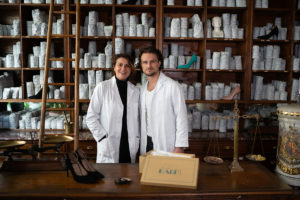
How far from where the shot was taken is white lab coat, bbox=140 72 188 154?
2.13 m

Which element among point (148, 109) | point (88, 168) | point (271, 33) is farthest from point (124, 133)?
point (271, 33)

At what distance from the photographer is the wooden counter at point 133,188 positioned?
126 cm

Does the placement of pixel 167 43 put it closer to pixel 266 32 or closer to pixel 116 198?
pixel 266 32

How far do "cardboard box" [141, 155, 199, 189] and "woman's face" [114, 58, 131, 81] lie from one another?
3.43 feet

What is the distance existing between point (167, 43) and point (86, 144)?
5.77 feet

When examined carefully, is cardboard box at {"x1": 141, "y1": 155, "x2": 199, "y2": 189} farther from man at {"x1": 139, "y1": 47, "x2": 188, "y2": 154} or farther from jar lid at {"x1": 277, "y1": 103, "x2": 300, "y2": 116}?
jar lid at {"x1": 277, "y1": 103, "x2": 300, "y2": 116}

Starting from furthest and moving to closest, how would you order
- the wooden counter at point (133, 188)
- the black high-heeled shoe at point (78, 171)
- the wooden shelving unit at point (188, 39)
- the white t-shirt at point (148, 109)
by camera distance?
the wooden shelving unit at point (188, 39) → the white t-shirt at point (148, 109) → the black high-heeled shoe at point (78, 171) → the wooden counter at point (133, 188)

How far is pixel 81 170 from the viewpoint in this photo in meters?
1.43

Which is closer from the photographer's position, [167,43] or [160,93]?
[160,93]

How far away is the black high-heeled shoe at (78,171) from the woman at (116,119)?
2.53ft

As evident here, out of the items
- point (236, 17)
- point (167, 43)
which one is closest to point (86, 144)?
point (167, 43)

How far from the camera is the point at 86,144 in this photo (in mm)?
3107

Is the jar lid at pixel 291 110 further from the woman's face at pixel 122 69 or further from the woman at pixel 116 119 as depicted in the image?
the woman's face at pixel 122 69

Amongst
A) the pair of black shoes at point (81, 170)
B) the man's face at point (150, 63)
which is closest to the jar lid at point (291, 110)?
the man's face at point (150, 63)
